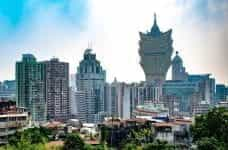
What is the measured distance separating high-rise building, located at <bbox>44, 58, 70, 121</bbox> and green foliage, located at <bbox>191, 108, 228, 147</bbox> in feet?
21.3

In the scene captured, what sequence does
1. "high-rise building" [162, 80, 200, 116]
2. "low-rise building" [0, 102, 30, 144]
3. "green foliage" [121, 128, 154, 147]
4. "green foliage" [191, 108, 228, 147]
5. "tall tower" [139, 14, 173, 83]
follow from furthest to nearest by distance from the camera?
"tall tower" [139, 14, 173, 83]
"high-rise building" [162, 80, 200, 116]
"low-rise building" [0, 102, 30, 144]
"green foliage" [121, 128, 154, 147]
"green foliage" [191, 108, 228, 147]

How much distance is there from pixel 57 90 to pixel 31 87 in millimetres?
928

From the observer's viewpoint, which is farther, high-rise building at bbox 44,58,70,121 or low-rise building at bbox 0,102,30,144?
high-rise building at bbox 44,58,70,121

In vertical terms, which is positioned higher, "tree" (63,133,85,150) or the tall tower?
the tall tower

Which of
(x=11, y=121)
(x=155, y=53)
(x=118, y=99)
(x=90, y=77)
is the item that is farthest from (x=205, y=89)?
(x=11, y=121)

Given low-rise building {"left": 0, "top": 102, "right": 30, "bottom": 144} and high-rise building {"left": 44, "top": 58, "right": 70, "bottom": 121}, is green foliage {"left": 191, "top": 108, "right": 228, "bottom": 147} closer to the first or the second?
low-rise building {"left": 0, "top": 102, "right": 30, "bottom": 144}

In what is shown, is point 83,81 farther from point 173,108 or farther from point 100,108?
point 173,108

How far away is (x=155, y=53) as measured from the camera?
1752cm

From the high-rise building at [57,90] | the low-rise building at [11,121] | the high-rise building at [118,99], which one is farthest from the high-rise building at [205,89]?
the low-rise building at [11,121]

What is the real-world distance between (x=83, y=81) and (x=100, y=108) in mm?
1884

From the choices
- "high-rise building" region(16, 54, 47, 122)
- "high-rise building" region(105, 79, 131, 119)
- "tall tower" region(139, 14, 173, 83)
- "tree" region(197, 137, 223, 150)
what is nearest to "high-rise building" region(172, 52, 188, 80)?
"tall tower" region(139, 14, 173, 83)

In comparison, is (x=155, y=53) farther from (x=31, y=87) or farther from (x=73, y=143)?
(x=73, y=143)

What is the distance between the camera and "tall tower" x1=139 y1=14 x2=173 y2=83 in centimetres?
1734

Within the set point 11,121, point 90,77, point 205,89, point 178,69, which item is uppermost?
point 178,69
